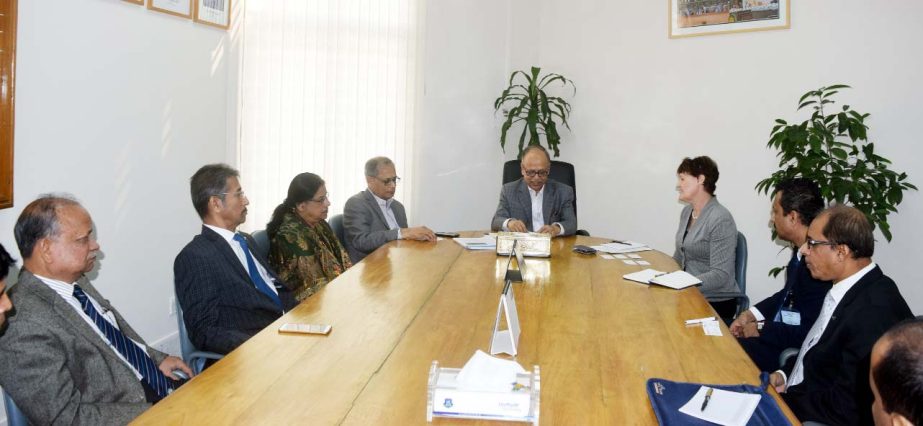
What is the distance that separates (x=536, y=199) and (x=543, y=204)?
0.26ft

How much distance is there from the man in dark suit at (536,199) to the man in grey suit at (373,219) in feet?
2.51

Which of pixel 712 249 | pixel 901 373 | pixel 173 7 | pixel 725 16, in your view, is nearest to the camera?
pixel 901 373

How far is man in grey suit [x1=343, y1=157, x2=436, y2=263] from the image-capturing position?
413 cm

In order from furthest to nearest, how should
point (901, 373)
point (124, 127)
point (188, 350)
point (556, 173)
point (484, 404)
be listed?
point (556, 173)
point (124, 127)
point (188, 350)
point (484, 404)
point (901, 373)

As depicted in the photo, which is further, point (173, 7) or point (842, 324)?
point (173, 7)

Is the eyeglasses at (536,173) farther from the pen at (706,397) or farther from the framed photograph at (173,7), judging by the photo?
the pen at (706,397)

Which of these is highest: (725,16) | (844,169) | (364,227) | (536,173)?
(725,16)

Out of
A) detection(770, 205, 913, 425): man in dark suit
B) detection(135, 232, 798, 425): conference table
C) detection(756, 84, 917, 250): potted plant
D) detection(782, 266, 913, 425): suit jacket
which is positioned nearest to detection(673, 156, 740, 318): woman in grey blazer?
detection(135, 232, 798, 425): conference table

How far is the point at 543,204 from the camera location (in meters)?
4.82

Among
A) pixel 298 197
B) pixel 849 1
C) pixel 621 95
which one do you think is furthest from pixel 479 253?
pixel 849 1

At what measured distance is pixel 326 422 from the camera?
1.56 m

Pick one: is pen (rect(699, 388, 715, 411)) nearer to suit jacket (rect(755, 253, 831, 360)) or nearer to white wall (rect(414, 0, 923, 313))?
suit jacket (rect(755, 253, 831, 360))

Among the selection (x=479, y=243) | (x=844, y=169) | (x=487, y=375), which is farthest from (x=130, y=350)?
(x=844, y=169)

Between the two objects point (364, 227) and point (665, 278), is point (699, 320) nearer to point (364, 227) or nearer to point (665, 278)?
point (665, 278)
